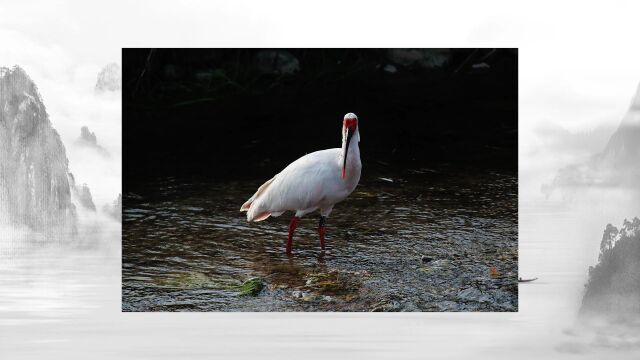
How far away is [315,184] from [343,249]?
49cm

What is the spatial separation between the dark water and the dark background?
7.3 inches

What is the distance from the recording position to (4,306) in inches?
202

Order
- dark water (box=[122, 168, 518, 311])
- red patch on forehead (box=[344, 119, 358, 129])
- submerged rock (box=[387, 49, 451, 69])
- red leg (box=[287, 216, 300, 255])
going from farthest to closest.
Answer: red leg (box=[287, 216, 300, 255]) < red patch on forehead (box=[344, 119, 358, 129]) < submerged rock (box=[387, 49, 451, 69]) < dark water (box=[122, 168, 518, 311])

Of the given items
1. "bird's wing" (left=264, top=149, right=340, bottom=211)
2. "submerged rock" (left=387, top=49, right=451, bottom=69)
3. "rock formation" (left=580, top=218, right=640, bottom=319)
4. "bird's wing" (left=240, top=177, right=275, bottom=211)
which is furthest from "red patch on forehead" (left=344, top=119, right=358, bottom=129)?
"rock formation" (left=580, top=218, right=640, bottom=319)

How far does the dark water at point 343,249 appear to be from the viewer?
218 inches

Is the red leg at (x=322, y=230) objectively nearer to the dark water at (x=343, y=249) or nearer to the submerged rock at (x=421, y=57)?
the dark water at (x=343, y=249)

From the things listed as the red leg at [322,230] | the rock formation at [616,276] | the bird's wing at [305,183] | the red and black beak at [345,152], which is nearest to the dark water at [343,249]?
the red leg at [322,230]

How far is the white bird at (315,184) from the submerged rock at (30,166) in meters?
1.47

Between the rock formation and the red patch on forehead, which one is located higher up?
the red patch on forehead

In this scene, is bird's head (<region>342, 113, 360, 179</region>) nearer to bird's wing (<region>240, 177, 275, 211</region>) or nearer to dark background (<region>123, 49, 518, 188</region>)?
dark background (<region>123, 49, 518, 188</region>)

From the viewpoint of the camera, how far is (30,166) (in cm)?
524

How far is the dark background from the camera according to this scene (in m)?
5.92

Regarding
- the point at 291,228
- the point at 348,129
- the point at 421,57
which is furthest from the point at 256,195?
the point at 421,57

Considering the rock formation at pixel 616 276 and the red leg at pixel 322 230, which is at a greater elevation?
the red leg at pixel 322 230
